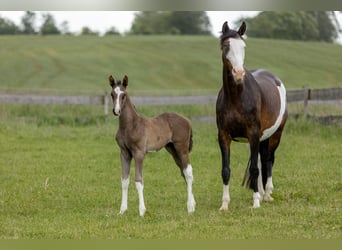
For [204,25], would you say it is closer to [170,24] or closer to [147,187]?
[170,24]

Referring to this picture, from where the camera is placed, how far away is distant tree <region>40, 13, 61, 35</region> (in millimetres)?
16825

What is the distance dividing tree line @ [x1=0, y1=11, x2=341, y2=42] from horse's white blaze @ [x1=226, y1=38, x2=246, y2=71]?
253 centimetres

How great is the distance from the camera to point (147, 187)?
8.99 meters

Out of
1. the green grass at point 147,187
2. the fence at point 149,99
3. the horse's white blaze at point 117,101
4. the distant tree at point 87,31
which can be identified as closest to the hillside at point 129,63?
the distant tree at point 87,31

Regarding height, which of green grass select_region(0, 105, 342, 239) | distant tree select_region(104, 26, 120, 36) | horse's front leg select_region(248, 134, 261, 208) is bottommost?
green grass select_region(0, 105, 342, 239)

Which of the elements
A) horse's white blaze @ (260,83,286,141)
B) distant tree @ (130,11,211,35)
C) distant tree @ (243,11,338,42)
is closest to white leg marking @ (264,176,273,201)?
horse's white blaze @ (260,83,286,141)

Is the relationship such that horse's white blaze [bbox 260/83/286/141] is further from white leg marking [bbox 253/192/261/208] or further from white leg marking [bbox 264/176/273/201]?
white leg marking [bbox 253/192/261/208]

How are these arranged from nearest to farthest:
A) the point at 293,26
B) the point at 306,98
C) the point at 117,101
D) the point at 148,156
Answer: the point at 117,101 → the point at 148,156 → the point at 293,26 → the point at 306,98

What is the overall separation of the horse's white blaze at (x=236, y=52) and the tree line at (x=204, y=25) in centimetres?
253

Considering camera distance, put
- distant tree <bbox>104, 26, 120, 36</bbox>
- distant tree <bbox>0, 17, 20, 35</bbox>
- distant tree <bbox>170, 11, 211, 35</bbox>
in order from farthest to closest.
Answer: distant tree <bbox>104, 26, 120, 36</bbox>, distant tree <bbox>0, 17, 20, 35</bbox>, distant tree <bbox>170, 11, 211, 35</bbox>

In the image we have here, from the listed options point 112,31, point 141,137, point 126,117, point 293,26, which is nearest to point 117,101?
point 126,117

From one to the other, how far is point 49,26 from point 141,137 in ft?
36.5

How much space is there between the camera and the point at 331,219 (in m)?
6.52

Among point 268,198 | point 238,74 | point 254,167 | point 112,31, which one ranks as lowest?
point 268,198
